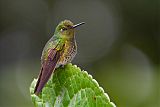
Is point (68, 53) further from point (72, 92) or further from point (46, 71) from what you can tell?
point (72, 92)

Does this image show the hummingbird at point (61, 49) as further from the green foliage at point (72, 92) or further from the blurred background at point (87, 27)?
the blurred background at point (87, 27)

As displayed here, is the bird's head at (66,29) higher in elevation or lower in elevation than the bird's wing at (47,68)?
higher

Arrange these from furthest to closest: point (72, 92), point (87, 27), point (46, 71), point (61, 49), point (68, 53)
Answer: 1. point (87, 27)
2. point (61, 49)
3. point (68, 53)
4. point (46, 71)
5. point (72, 92)

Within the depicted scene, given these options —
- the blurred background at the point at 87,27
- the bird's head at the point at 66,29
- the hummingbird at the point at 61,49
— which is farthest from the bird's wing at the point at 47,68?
the blurred background at the point at 87,27

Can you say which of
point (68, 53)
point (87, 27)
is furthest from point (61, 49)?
point (87, 27)

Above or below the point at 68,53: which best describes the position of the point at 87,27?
above

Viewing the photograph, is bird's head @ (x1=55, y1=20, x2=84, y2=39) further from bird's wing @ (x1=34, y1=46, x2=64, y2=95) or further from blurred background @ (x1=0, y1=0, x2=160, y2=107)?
blurred background @ (x1=0, y1=0, x2=160, y2=107)

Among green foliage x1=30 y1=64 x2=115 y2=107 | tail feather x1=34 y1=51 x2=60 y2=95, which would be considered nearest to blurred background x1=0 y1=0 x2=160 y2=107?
tail feather x1=34 y1=51 x2=60 y2=95

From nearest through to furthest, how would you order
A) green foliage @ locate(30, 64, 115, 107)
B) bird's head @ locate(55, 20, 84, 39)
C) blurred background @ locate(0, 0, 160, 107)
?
green foliage @ locate(30, 64, 115, 107) < bird's head @ locate(55, 20, 84, 39) < blurred background @ locate(0, 0, 160, 107)
